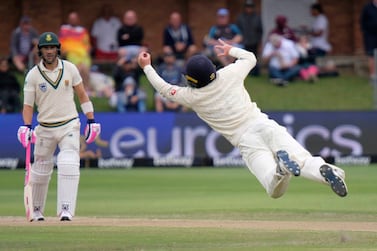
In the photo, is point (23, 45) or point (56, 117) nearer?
point (56, 117)

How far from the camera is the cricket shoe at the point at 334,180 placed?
11180mm

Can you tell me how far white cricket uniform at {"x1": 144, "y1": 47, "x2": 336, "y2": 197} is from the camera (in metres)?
11.9

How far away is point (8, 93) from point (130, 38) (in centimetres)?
296

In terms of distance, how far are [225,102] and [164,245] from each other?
2287mm

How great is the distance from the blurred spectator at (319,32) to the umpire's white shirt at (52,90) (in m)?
15.0

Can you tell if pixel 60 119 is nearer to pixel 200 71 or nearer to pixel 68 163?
pixel 68 163

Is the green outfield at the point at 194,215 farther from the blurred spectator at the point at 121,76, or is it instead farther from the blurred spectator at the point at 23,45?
the blurred spectator at the point at 23,45

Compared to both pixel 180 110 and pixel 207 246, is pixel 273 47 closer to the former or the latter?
pixel 180 110

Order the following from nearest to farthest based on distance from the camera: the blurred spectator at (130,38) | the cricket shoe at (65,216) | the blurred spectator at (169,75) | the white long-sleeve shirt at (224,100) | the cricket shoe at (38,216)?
the white long-sleeve shirt at (224,100) < the cricket shoe at (65,216) < the cricket shoe at (38,216) < the blurred spectator at (169,75) < the blurred spectator at (130,38)

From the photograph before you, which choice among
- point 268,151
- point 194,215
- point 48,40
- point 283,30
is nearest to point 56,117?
point 48,40

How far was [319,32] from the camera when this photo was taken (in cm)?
2767

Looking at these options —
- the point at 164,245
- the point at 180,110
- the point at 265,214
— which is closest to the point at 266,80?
the point at 180,110

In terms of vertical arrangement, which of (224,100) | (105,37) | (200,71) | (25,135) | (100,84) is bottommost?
(100,84)

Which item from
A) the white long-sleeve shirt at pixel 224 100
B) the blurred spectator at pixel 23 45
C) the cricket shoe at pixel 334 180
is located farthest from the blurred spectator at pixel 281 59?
the cricket shoe at pixel 334 180
